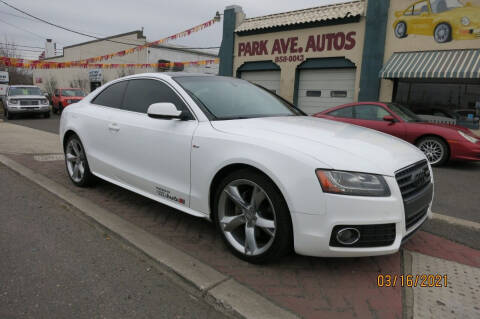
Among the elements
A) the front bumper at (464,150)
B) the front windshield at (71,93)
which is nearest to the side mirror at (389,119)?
the front bumper at (464,150)

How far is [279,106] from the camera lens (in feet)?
13.0

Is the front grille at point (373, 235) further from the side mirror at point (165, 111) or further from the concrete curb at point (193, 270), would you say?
the side mirror at point (165, 111)

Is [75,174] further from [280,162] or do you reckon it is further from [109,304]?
[280,162]

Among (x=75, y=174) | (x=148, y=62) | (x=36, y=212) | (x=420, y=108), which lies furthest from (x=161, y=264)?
(x=148, y=62)

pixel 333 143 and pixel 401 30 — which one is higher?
pixel 401 30

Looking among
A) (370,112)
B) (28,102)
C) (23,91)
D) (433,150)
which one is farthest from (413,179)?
(23,91)

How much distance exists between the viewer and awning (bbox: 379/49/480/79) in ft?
35.4

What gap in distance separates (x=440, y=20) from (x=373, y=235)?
482 inches

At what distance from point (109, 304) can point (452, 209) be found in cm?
410

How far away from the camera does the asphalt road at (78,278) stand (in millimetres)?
2223

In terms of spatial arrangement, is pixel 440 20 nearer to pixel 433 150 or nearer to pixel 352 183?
pixel 433 150

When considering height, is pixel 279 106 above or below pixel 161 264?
above

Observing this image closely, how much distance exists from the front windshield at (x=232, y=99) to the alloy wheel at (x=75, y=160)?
197 cm

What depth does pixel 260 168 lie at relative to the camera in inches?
101
